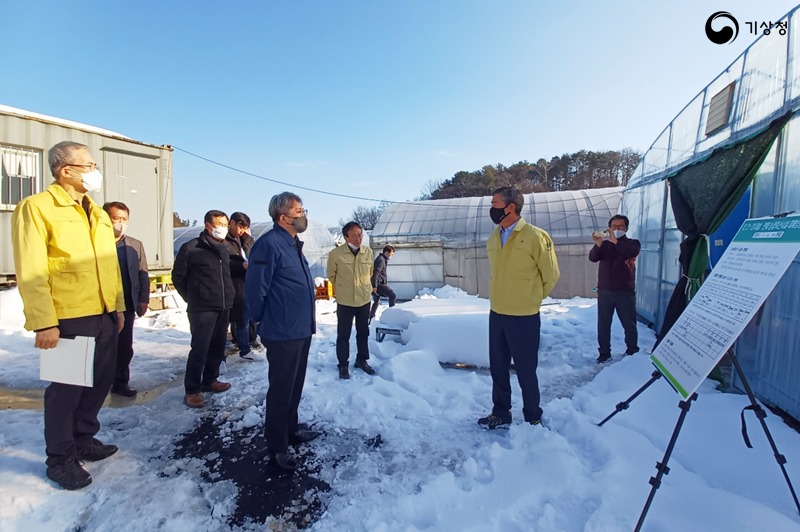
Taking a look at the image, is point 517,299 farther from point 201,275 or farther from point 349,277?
point 201,275

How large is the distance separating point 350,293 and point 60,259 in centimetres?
280

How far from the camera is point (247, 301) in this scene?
2.81 m

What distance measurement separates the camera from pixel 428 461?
2848 millimetres

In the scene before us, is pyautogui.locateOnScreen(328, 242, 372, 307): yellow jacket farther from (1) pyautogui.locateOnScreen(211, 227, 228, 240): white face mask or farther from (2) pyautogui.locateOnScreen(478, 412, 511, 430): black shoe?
(2) pyautogui.locateOnScreen(478, 412, 511, 430): black shoe

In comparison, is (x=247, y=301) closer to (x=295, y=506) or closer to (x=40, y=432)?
(x=295, y=506)

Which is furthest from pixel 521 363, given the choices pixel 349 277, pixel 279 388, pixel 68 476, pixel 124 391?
pixel 124 391

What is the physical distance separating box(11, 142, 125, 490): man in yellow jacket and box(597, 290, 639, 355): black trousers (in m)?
5.28

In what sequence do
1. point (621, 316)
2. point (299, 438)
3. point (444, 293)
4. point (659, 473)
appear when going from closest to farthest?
point (659, 473), point (299, 438), point (621, 316), point (444, 293)

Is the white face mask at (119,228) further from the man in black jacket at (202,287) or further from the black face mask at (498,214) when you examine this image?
the black face mask at (498,214)

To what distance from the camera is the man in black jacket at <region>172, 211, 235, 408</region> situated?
12.5ft

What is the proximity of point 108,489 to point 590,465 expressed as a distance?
306 cm

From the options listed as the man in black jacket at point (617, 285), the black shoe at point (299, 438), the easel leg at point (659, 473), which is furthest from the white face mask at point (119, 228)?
the man in black jacket at point (617, 285)

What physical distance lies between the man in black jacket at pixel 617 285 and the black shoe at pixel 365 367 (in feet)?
9.63

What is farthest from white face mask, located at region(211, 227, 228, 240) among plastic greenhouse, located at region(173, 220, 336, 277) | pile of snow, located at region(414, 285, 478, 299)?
plastic greenhouse, located at region(173, 220, 336, 277)
